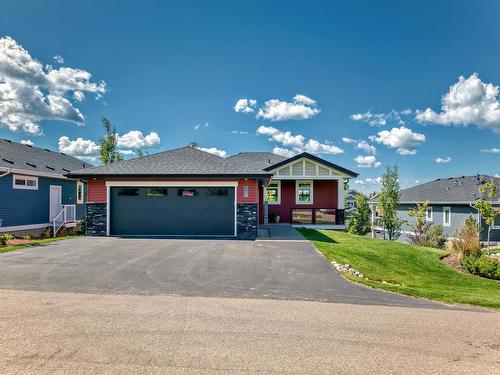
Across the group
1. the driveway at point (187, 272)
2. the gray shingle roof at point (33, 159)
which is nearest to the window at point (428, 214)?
the driveway at point (187, 272)

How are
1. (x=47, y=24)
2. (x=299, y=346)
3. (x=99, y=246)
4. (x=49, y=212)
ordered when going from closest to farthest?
(x=299, y=346), (x=99, y=246), (x=47, y=24), (x=49, y=212)

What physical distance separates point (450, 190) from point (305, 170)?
1477 centimetres

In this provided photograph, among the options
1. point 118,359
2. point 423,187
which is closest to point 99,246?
point 118,359

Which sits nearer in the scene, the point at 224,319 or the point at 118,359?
the point at 118,359

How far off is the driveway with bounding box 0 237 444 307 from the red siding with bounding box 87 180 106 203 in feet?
10.3

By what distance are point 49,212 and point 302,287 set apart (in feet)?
58.3

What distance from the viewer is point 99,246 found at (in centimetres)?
1212

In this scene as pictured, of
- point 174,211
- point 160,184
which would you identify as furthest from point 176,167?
point 174,211

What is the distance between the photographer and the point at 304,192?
22.4m

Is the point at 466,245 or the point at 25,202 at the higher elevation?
the point at 25,202

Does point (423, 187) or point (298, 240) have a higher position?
point (423, 187)

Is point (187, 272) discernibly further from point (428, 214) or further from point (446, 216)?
point (428, 214)

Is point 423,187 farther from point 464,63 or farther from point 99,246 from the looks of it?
point 99,246

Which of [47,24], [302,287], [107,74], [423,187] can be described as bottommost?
[302,287]
